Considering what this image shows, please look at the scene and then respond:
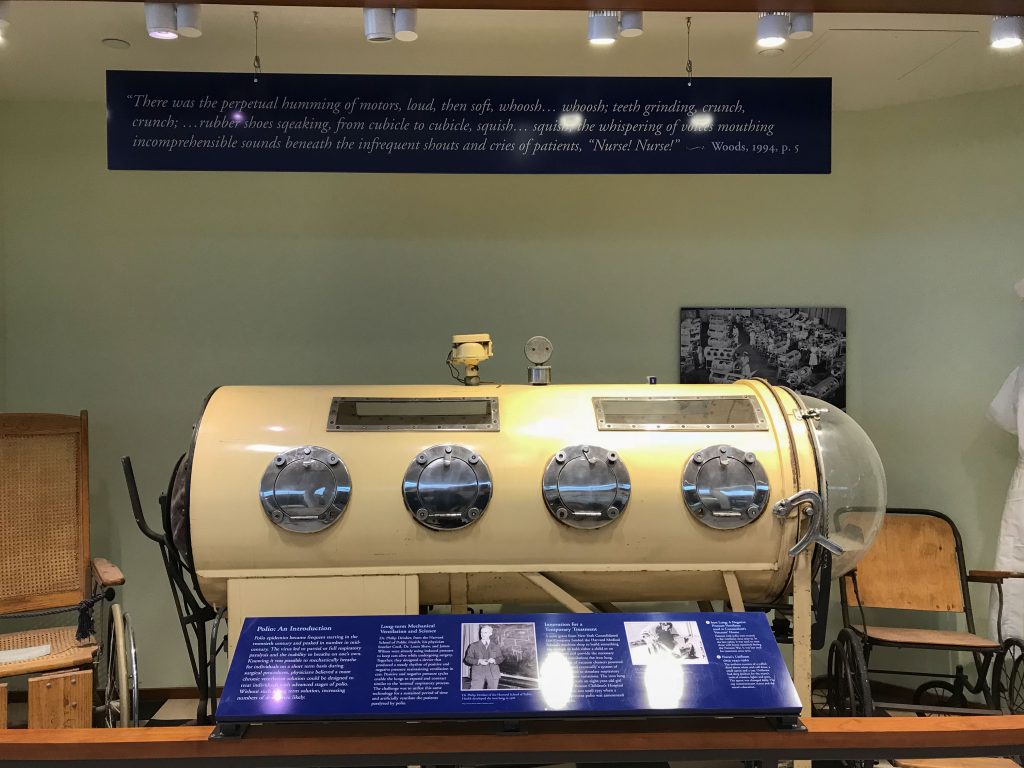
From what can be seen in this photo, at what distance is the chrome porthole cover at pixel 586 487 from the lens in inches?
118

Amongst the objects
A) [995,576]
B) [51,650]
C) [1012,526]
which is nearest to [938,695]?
[995,576]

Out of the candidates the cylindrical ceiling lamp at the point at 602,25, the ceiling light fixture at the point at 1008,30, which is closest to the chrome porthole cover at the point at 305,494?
the cylindrical ceiling lamp at the point at 602,25

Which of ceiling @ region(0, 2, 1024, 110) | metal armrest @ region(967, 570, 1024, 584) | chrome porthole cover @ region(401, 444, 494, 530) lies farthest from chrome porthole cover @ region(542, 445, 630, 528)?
metal armrest @ region(967, 570, 1024, 584)

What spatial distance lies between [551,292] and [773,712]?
8.78 feet

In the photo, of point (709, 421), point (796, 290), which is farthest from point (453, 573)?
point (796, 290)

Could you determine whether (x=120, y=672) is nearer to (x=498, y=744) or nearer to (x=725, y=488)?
(x=498, y=744)

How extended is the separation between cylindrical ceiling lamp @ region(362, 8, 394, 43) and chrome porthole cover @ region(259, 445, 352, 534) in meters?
1.51

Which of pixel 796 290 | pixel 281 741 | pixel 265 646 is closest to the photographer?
pixel 281 741

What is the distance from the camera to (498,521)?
3016 mm

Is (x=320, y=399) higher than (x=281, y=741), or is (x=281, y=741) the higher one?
(x=320, y=399)

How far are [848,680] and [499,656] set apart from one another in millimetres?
1990

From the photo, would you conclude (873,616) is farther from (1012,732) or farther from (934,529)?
(1012,732)

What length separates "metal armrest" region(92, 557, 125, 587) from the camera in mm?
3699

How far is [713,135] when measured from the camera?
139 inches
